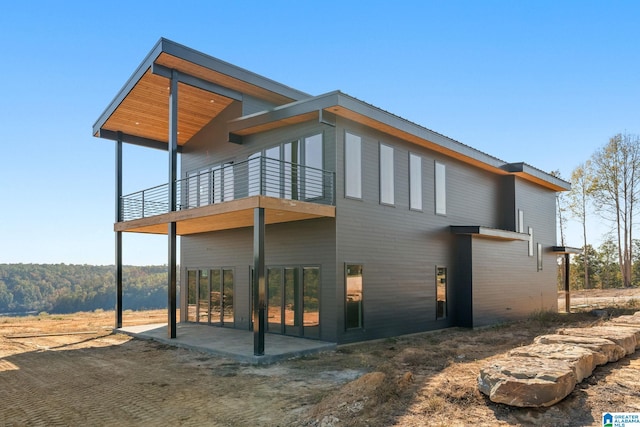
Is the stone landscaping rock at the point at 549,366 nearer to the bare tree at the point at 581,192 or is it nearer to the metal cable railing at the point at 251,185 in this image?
the metal cable railing at the point at 251,185

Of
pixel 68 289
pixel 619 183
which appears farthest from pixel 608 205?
pixel 68 289

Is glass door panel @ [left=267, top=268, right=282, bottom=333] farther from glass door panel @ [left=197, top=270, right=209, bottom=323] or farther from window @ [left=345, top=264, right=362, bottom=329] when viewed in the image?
glass door panel @ [left=197, top=270, right=209, bottom=323]

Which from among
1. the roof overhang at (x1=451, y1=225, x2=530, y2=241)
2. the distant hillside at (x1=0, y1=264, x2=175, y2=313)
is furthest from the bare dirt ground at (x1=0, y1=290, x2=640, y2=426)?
the distant hillside at (x1=0, y1=264, x2=175, y2=313)

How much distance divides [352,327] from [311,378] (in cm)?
404

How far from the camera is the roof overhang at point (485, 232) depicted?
1577cm

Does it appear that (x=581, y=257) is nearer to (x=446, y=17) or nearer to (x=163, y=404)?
(x=446, y=17)

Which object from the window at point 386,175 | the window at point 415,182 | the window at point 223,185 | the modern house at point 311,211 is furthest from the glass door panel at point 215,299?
the window at point 415,182

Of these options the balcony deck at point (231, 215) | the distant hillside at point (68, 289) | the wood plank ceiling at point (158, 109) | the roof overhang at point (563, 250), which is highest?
the wood plank ceiling at point (158, 109)

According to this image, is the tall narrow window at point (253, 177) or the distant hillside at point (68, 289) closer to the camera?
the tall narrow window at point (253, 177)

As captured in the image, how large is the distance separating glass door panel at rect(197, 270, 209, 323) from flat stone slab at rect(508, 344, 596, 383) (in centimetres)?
1181

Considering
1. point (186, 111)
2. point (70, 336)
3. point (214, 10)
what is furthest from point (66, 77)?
point (70, 336)

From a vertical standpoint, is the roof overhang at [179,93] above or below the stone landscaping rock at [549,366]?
above

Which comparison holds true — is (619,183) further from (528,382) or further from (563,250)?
(528,382)

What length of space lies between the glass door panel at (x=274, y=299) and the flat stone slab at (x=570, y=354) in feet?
25.0
